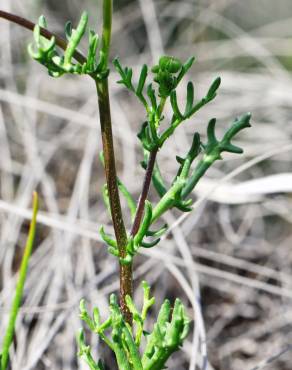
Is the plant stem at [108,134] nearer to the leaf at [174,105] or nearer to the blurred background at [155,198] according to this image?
the leaf at [174,105]

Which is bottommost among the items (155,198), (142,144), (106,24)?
(155,198)

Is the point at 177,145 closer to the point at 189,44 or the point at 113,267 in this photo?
the point at 113,267

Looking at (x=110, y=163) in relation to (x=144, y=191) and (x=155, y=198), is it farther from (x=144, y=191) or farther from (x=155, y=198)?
(x=155, y=198)

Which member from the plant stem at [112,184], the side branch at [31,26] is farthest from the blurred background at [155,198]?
the side branch at [31,26]

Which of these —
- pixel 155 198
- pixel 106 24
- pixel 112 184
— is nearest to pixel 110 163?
pixel 112 184

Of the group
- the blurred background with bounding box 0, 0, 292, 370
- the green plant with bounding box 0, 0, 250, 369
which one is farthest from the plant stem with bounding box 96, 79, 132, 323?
the blurred background with bounding box 0, 0, 292, 370

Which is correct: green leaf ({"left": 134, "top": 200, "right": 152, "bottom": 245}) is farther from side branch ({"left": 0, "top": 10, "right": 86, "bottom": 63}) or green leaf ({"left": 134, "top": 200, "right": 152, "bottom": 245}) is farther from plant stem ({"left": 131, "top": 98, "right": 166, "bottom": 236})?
side branch ({"left": 0, "top": 10, "right": 86, "bottom": 63})

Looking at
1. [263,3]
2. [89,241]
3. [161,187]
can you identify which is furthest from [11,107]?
[263,3]

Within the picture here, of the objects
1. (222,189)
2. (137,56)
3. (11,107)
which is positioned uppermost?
(137,56)
